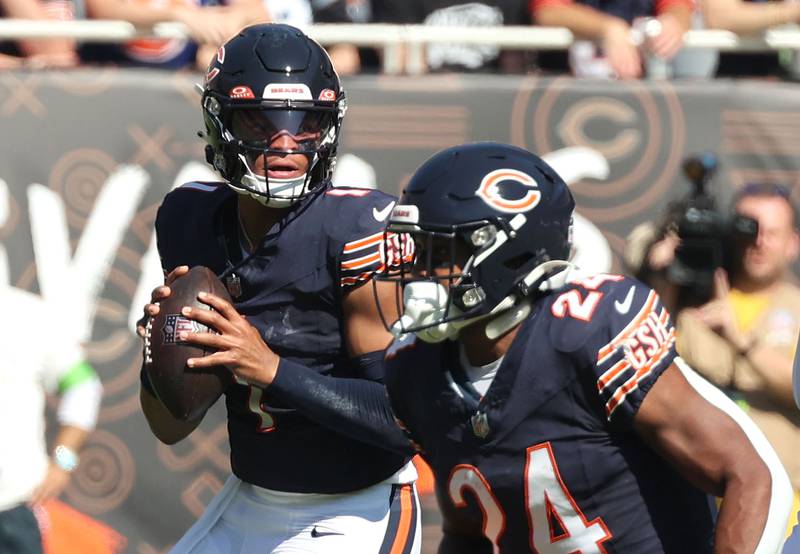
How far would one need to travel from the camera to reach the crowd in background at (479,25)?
5.08m

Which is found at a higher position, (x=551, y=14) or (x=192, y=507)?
(x=551, y=14)

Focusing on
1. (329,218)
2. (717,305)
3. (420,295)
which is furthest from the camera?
(717,305)

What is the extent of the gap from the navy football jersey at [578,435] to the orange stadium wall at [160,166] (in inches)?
97.6

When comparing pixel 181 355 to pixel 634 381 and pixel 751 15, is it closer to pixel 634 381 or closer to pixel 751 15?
pixel 634 381

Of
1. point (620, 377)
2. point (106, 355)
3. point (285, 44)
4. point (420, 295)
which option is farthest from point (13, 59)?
point (620, 377)

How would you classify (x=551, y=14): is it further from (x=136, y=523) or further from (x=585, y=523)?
(x=585, y=523)

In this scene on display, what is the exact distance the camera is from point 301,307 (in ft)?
10.6

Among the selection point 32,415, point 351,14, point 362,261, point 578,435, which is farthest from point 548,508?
point 351,14

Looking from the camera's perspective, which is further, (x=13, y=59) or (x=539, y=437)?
(x=13, y=59)

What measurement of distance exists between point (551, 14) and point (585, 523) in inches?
121

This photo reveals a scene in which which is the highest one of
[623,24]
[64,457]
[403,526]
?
[623,24]

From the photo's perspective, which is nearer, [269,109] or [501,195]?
[501,195]

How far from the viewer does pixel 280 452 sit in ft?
10.8

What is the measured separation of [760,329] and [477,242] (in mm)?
2189
